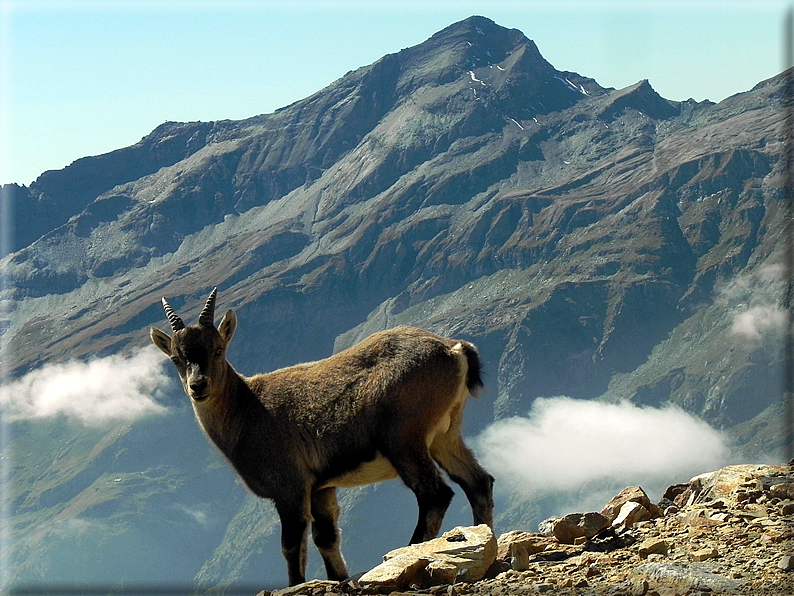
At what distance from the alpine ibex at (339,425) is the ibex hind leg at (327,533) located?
20mm

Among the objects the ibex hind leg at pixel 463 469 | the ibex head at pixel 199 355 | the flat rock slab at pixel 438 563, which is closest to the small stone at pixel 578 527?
the flat rock slab at pixel 438 563

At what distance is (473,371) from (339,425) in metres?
3.00

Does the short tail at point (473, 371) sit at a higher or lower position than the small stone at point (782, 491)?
higher

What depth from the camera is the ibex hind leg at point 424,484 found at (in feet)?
63.8

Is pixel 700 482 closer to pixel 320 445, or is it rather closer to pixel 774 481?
pixel 774 481

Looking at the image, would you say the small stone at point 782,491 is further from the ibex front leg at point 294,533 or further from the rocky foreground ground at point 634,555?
the ibex front leg at point 294,533

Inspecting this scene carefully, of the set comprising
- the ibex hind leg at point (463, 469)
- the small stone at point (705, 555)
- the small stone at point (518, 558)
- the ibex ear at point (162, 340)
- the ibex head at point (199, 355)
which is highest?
the ibex ear at point (162, 340)

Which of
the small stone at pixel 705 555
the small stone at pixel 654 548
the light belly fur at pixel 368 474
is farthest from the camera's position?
the light belly fur at pixel 368 474

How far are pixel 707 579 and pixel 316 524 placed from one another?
9406 millimetres

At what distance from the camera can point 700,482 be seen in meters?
20.1

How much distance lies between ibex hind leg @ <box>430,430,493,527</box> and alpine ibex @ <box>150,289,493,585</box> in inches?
0.8

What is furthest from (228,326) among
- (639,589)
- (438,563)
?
(639,589)

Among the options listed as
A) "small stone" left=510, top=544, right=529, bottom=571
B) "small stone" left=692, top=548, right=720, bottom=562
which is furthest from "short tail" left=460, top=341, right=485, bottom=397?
"small stone" left=692, top=548, right=720, bottom=562

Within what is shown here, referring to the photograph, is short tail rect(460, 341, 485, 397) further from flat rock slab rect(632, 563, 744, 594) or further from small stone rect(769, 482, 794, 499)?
flat rock slab rect(632, 563, 744, 594)
